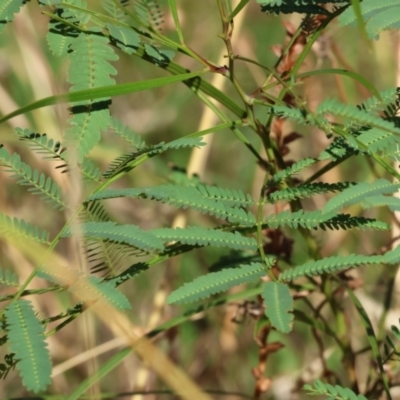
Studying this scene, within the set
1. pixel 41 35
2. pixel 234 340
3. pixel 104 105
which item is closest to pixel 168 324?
pixel 104 105

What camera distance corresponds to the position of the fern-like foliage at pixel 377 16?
2.34ft

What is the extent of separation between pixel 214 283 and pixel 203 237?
0.17ft

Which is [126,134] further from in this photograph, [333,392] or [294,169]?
[333,392]

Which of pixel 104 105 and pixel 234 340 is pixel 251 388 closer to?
pixel 234 340

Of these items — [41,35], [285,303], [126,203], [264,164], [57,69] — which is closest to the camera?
[285,303]

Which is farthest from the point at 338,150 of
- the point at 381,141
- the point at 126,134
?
the point at 126,134

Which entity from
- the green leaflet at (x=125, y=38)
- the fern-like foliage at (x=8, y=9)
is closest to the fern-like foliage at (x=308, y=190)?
the green leaflet at (x=125, y=38)

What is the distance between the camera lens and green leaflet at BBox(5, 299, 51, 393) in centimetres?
59

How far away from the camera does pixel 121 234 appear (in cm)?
67

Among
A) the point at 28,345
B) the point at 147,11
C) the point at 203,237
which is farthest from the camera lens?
the point at 147,11

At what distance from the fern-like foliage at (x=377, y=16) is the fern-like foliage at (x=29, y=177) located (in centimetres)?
38

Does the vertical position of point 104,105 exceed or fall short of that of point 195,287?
it exceeds it

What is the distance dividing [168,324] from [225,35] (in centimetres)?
45

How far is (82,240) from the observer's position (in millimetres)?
737
